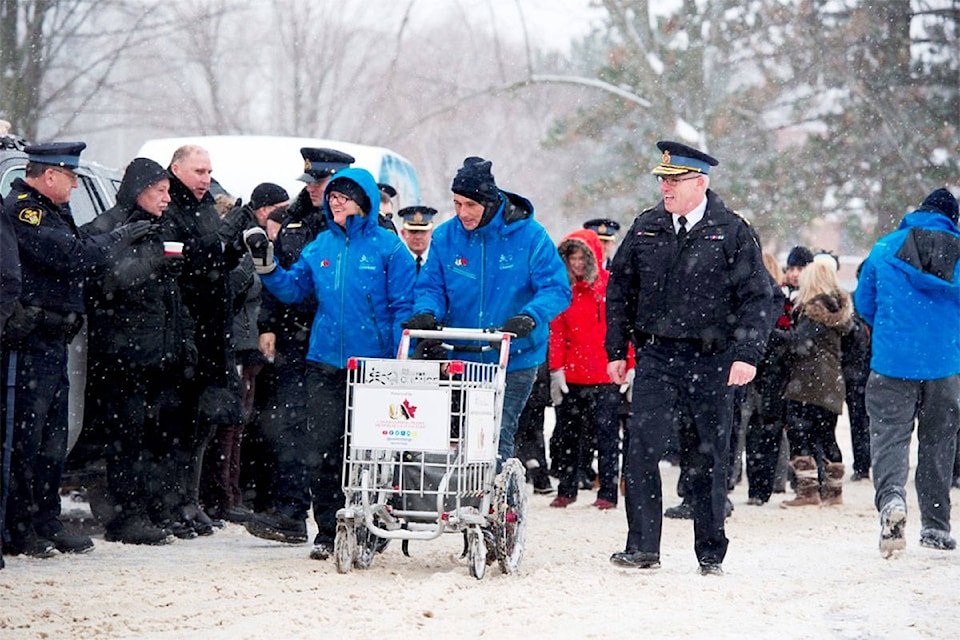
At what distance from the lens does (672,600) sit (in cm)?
702

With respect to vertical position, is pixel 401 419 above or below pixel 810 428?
above

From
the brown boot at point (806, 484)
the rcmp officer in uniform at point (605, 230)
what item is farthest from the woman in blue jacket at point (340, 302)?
the rcmp officer in uniform at point (605, 230)

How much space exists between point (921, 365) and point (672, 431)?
2.32 meters

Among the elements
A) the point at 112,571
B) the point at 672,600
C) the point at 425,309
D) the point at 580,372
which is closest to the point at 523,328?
the point at 425,309

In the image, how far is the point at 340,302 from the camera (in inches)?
338

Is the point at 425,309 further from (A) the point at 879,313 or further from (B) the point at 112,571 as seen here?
(A) the point at 879,313

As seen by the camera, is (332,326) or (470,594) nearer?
(470,594)

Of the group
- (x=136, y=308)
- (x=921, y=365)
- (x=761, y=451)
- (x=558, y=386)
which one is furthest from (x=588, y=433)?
(x=136, y=308)

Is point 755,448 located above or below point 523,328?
below

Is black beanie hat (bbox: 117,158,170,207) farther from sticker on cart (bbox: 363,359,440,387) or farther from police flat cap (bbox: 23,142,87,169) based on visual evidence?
sticker on cart (bbox: 363,359,440,387)

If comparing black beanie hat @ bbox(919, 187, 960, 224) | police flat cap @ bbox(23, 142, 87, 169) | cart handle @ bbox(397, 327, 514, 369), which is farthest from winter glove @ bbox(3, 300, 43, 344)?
black beanie hat @ bbox(919, 187, 960, 224)

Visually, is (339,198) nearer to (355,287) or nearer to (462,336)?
(355,287)

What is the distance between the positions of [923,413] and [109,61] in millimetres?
16800

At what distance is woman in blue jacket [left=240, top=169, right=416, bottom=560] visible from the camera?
8570mm
